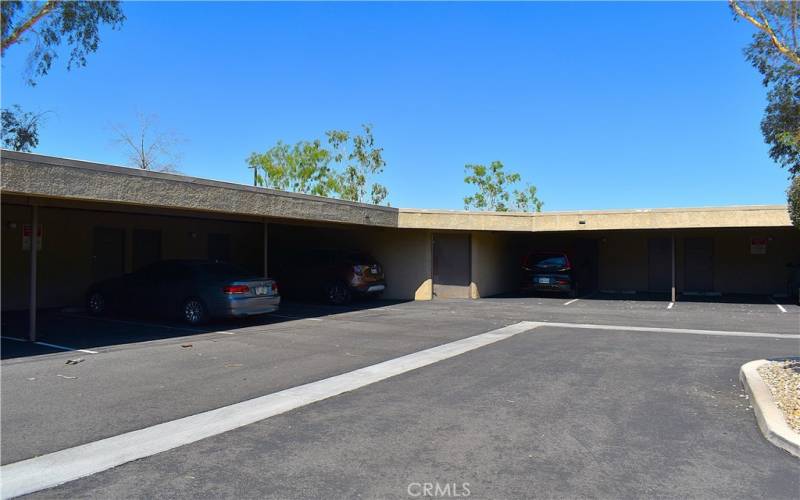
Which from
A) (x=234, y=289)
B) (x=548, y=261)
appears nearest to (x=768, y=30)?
(x=234, y=289)

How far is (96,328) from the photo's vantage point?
39.3 feet

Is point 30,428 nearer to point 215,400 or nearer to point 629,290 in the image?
point 215,400

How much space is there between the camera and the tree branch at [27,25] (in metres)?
17.9

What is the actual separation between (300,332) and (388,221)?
A: 673 centimetres

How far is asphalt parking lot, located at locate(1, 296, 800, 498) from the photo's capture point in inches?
169

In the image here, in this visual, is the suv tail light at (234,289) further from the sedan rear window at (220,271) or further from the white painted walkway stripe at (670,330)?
the white painted walkway stripe at (670,330)

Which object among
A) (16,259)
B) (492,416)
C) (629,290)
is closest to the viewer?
(492,416)

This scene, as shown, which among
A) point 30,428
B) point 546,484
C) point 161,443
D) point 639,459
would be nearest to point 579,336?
point 639,459

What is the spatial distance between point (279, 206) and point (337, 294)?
4969 millimetres

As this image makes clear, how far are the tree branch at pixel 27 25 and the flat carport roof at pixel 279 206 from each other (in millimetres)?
11721

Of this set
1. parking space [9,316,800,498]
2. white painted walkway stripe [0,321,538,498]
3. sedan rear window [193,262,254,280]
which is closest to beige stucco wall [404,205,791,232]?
sedan rear window [193,262,254,280]

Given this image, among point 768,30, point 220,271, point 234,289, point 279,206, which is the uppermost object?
point 768,30

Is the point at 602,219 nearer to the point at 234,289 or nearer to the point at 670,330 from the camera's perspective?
the point at 670,330

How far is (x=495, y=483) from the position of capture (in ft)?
13.9
